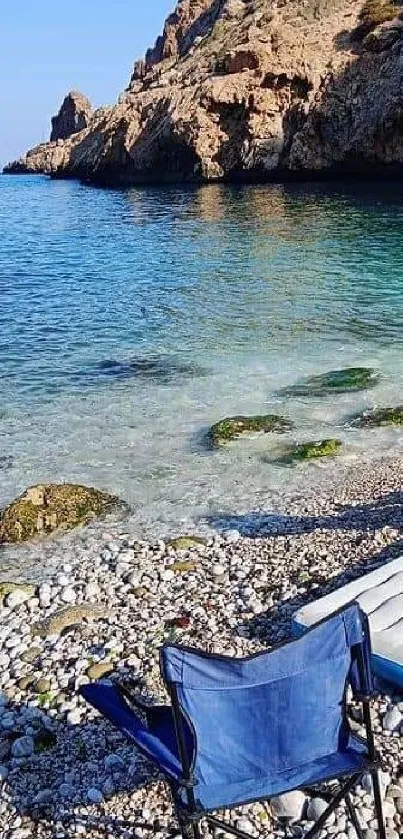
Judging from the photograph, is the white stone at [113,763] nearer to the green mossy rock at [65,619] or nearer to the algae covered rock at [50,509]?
the green mossy rock at [65,619]

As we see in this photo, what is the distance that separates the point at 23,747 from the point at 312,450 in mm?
7252

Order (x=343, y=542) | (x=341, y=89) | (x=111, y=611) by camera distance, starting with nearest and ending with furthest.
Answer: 1. (x=111, y=611)
2. (x=343, y=542)
3. (x=341, y=89)

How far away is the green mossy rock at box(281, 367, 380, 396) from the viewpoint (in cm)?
1517

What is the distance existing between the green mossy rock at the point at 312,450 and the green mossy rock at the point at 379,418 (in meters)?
1.04

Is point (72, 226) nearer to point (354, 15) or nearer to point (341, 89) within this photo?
point (341, 89)

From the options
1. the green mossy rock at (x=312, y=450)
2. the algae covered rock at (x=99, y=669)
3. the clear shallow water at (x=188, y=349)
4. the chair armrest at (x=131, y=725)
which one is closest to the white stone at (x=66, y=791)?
the chair armrest at (x=131, y=725)

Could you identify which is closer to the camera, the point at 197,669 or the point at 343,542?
the point at 197,669

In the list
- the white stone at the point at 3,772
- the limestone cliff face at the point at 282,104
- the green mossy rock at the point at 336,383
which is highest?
the limestone cliff face at the point at 282,104

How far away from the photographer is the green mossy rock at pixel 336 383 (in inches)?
597

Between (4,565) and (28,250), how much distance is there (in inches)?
A: 1375

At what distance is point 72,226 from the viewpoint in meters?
51.7

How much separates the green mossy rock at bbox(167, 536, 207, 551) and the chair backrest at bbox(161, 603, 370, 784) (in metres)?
4.84

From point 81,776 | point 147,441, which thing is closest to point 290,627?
point 81,776

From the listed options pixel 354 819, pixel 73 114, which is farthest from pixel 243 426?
pixel 73 114
